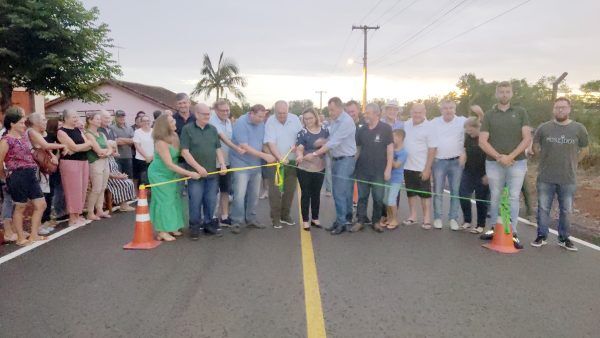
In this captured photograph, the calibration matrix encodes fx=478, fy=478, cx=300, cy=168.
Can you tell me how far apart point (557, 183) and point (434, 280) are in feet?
8.52

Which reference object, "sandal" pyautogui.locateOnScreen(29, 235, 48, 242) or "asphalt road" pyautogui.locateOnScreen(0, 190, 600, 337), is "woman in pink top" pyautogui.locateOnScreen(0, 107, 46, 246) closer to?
"sandal" pyautogui.locateOnScreen(29, 235, 48, 242)

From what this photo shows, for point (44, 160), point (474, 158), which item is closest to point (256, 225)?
point (44, 160)

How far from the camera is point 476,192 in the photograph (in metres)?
7.42

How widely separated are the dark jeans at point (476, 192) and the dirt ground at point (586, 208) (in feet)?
4.90

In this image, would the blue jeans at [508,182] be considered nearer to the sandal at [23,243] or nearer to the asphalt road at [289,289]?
the asphalt road at [289,289]

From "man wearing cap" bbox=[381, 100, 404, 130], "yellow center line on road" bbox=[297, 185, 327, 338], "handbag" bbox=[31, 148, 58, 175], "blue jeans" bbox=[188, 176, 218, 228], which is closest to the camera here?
"yellow center line on road" bbox=[297, 185, 327, 338]

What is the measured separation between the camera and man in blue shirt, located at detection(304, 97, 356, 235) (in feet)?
23.2

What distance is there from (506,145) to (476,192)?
1.19 meters

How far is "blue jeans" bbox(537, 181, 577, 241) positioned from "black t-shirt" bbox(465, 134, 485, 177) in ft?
2.86

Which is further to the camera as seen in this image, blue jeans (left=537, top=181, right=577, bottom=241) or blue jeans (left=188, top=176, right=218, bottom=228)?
blue jeans (left=188, top=176, right=218, bottom=228)

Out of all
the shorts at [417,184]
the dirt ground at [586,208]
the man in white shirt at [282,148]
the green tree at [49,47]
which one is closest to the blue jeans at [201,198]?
the man in white shirt at [282,148]

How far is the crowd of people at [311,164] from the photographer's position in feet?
20.9

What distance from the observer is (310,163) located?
7250 millimetres

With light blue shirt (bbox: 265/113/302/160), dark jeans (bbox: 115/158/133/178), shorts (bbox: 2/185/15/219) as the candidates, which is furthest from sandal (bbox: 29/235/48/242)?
light blue shirt (bbox: 265/113/302/160)
